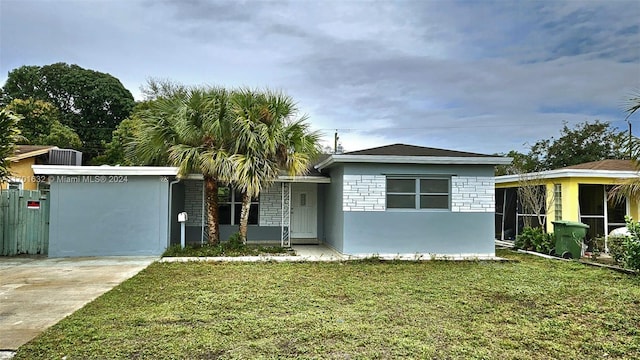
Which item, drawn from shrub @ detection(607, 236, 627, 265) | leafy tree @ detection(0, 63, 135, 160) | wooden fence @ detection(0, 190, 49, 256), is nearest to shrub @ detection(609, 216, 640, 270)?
shrub @ detection(607, 236, 627, 265)

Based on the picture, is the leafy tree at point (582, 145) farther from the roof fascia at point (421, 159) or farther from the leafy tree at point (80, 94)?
the leafy tree at point (80, 94)

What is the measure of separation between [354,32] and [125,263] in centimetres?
939

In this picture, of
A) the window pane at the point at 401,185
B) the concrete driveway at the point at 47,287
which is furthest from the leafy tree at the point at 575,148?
the concrete driveway at the point at 47,287

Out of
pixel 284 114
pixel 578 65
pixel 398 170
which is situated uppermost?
pixel 578 65

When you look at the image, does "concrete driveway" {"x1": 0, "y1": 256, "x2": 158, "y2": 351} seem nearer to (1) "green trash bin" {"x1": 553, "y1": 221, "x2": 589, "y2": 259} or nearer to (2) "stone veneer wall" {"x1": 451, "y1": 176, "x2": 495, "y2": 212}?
(2) "stone veneer wall" {"x1": 451, "y1": 176, "x2": 495, "y2": 212}

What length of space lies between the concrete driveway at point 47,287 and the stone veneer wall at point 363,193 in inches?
208

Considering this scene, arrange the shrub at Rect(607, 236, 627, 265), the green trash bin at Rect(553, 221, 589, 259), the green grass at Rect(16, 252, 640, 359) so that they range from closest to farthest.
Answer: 1. the green grass at Rect(16, 252, 640, 359)
2. the shrub at Rect(607, 236, 627, 265)
3. the green trash bin at Rect(553, 221, 589, 259)

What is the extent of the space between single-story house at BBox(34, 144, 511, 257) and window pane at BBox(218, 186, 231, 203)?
1.66 metres

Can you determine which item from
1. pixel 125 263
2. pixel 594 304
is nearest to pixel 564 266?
pixel 594 304

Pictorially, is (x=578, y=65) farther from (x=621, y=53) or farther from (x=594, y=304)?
(x=594, y=304)

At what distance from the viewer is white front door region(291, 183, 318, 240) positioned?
1462cm

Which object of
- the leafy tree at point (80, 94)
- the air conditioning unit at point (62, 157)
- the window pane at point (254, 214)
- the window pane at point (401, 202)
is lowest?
the window pane at point (254, 214)

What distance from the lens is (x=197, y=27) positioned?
42.2 ft

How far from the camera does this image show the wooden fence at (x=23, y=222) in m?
11.1
